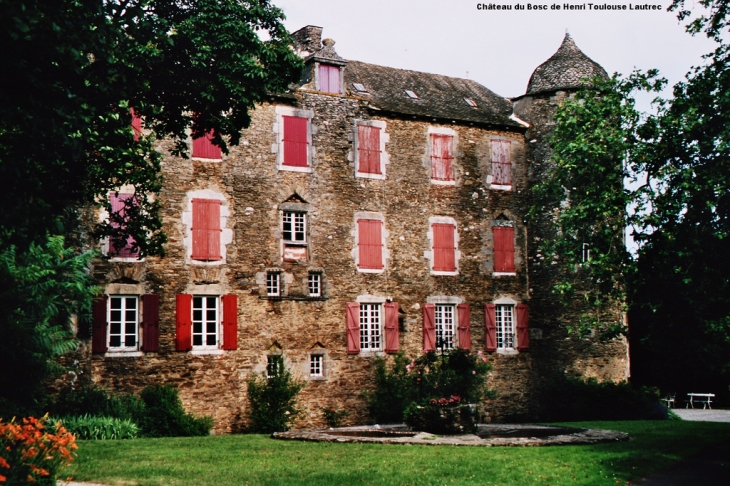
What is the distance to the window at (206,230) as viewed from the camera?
23281 millimetres

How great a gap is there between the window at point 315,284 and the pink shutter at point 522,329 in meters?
7.08

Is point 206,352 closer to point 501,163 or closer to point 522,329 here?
point 522,329

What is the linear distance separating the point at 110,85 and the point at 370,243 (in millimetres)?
14288

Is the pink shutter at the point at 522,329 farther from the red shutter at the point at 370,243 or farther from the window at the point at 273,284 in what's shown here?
the window at the point at 273,284

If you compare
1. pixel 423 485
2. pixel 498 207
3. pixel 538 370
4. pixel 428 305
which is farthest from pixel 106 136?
pixel 538 370

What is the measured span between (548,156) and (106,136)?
671 inches

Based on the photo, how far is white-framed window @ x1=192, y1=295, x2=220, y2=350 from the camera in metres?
23.2

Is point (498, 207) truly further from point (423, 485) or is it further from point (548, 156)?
point (423, 485)

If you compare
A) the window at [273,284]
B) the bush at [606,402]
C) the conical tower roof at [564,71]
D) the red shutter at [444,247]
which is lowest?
the bush at [606,402]

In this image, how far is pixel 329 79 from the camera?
86.2 ft

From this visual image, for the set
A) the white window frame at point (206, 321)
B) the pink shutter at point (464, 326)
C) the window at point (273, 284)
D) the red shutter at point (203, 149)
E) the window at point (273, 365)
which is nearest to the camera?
the white window frame at point (206, 321)

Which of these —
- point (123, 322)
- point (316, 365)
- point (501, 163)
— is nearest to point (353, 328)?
point (316, 365)

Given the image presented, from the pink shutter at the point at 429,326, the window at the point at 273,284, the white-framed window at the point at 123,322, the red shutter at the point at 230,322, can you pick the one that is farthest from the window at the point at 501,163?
the white-framed window at the point at 123,322

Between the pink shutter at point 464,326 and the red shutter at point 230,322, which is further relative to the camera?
the pink shutter at point 464,326
